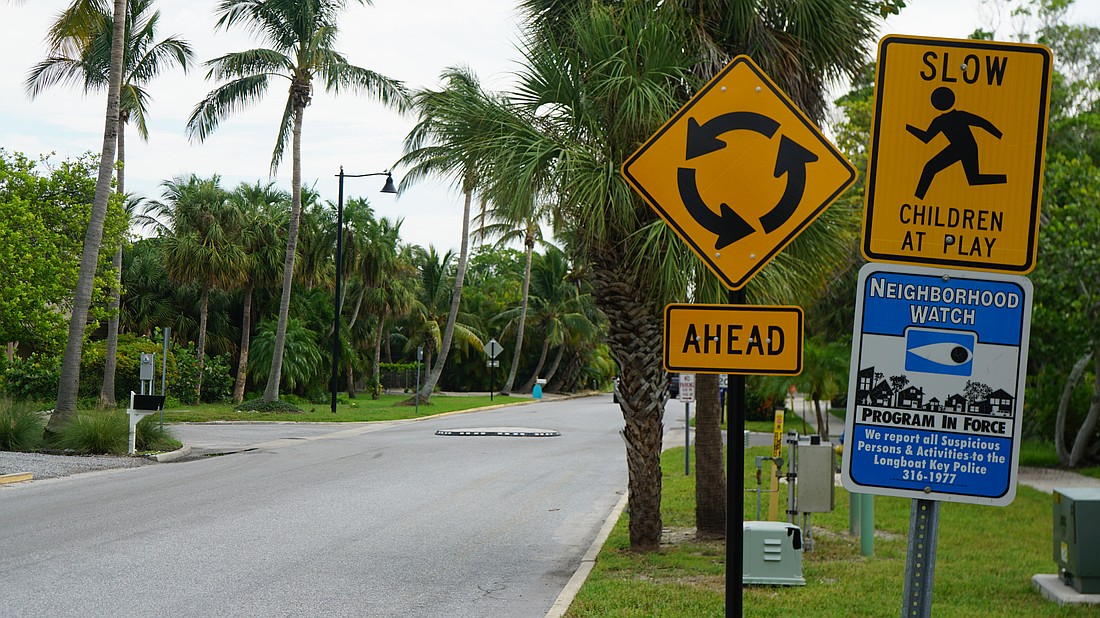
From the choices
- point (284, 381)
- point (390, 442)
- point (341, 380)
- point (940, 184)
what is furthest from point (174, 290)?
point (940, 184)

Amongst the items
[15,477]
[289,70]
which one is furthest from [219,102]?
[15,477]

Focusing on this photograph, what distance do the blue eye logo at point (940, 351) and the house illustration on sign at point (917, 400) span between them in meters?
0.07

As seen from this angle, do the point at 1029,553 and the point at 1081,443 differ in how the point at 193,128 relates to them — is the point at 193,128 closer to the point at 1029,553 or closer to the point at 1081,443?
the point at 1081,443

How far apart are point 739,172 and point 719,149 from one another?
15cm

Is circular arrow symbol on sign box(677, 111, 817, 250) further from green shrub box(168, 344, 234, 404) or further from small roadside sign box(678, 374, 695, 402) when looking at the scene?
green shrub box(168, 344, 234, 404)

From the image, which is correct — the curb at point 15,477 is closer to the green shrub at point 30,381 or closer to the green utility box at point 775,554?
the green utility box at point 775,554

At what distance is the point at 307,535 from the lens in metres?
11.3

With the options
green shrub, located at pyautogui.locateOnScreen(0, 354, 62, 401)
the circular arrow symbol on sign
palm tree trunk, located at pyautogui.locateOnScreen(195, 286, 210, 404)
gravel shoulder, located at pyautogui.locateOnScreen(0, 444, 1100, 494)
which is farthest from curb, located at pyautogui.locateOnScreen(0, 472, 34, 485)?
palm tree trunk, located at pyautogui.locateOnScreen(195, 286, 210, 404)

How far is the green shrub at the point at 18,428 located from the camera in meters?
19.5

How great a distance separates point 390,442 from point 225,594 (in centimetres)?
1561

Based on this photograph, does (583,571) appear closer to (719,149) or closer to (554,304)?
(719,149)

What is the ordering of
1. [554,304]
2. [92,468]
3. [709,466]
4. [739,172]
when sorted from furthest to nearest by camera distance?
[554,304] < [92,468] < [709,466] < [739,172]

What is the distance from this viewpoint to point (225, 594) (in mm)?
8383

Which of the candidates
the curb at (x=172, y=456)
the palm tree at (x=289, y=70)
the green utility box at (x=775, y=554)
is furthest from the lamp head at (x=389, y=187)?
the green utility box at (x=775, y=554)
